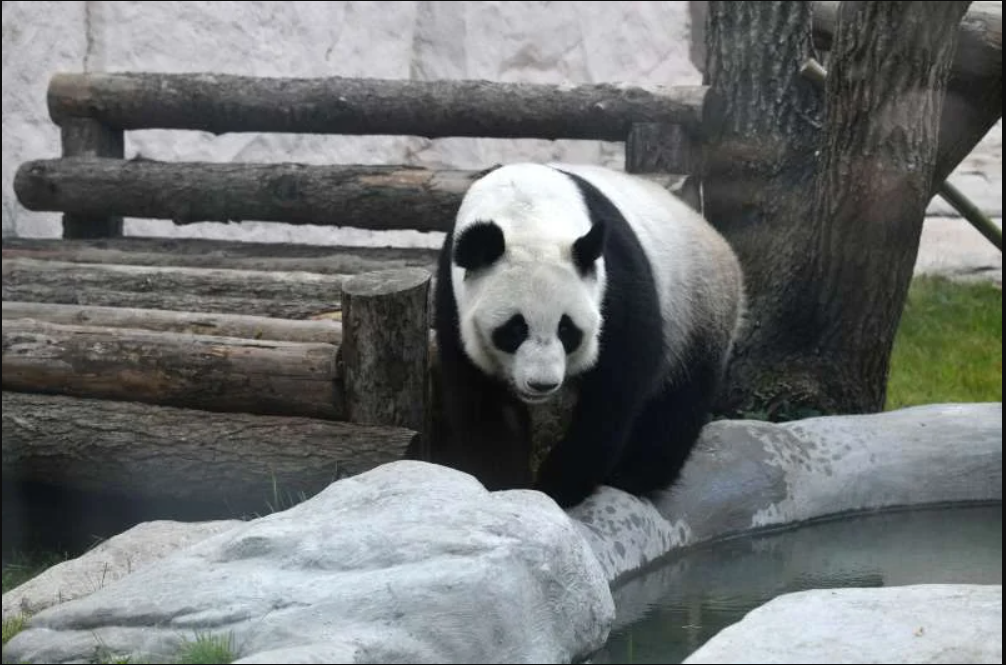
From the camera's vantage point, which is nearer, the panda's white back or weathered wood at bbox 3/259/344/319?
the panda's white back

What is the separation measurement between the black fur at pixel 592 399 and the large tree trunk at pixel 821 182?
3.91ft

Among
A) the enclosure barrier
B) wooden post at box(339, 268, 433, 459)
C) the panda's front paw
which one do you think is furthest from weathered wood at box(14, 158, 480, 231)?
the panda's front paw

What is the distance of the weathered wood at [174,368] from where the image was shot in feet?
16.3

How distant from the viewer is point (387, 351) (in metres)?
4.77

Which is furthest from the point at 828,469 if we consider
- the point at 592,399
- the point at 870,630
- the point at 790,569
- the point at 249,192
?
the point at 249,192

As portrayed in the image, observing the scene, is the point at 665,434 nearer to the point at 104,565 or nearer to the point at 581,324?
the point at 581,324

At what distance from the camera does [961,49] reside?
Result: 5.78 meters

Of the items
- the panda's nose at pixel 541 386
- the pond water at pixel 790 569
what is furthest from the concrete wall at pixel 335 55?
the panda's nose at pixel 541 386

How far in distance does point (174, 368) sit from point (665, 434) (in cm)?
180

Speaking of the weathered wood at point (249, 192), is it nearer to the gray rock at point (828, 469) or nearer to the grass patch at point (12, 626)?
the gray rock at point (828, 469)

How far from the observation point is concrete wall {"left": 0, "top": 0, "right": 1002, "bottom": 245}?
28.2 feet

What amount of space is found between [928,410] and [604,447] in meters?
1.77

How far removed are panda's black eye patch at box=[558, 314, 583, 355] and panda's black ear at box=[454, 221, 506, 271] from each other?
0.27 meters

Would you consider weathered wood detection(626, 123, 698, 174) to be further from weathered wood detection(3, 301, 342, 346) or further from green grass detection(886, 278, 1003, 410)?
weathered wood detection(3, 301, 342, 346)
